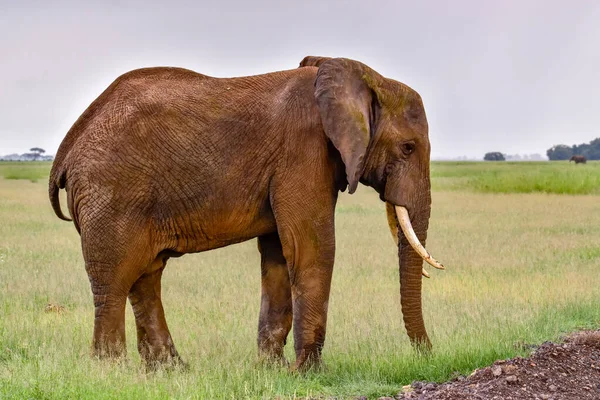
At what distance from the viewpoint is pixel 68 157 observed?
8.77 meters

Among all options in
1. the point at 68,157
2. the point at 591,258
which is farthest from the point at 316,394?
the point at 591,258

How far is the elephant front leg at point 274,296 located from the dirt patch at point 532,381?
154cm

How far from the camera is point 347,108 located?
8133 mm

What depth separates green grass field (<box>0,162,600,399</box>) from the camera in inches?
311

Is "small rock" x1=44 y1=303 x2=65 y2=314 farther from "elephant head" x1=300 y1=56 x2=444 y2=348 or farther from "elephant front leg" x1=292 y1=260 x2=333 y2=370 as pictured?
"elephant head" x1=300 y1=56 x2=444 y2=348

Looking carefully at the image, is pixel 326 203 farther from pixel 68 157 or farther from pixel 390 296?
pixel 390 296

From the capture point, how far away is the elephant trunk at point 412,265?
851 cm

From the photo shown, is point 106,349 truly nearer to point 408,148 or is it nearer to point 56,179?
point 56,179

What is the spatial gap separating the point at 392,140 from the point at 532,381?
2312 millimetres

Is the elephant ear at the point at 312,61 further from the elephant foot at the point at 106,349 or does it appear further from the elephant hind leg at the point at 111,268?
the elephant foot at the point at 106,349

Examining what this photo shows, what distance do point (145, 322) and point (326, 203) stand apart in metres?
2.08

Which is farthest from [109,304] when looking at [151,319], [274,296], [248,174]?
[248,174]

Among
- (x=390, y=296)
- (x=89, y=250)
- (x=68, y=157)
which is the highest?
(x=68, y=157)

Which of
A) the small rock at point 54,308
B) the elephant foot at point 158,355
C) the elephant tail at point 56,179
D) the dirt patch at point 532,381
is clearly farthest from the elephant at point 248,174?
the small rock at point 54,308
